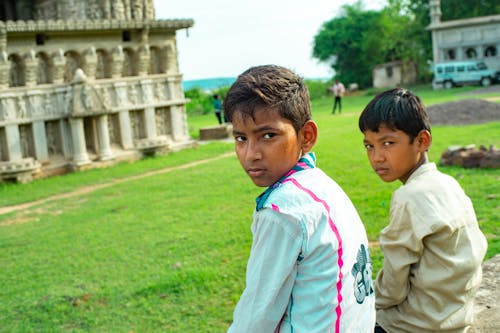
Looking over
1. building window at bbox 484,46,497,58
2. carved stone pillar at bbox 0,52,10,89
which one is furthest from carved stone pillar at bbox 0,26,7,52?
building window at bbox 484,46,497,58

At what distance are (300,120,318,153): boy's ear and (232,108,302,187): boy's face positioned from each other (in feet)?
0.23

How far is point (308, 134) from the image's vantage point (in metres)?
2.33

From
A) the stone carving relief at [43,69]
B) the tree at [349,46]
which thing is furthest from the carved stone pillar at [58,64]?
the tree at [349,46]

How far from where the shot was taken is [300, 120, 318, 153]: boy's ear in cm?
230

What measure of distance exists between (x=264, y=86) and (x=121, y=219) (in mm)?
7420

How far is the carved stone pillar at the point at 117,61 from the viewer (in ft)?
53.7

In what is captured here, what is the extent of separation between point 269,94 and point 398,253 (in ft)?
3.33

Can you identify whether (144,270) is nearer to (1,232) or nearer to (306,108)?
(1,232)

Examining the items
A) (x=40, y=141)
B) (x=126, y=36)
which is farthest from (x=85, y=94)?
(x=126, y=36)

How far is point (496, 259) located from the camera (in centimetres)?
397

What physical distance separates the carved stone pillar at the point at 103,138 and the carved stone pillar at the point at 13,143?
6.85ft

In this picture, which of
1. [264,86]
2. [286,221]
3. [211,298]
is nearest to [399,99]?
[264,86]

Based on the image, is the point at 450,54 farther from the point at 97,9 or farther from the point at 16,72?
the point at 16,72

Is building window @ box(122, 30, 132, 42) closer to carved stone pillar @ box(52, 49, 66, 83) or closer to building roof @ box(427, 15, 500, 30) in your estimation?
carved stone pillar @ box(52, 49, 66, 83)
